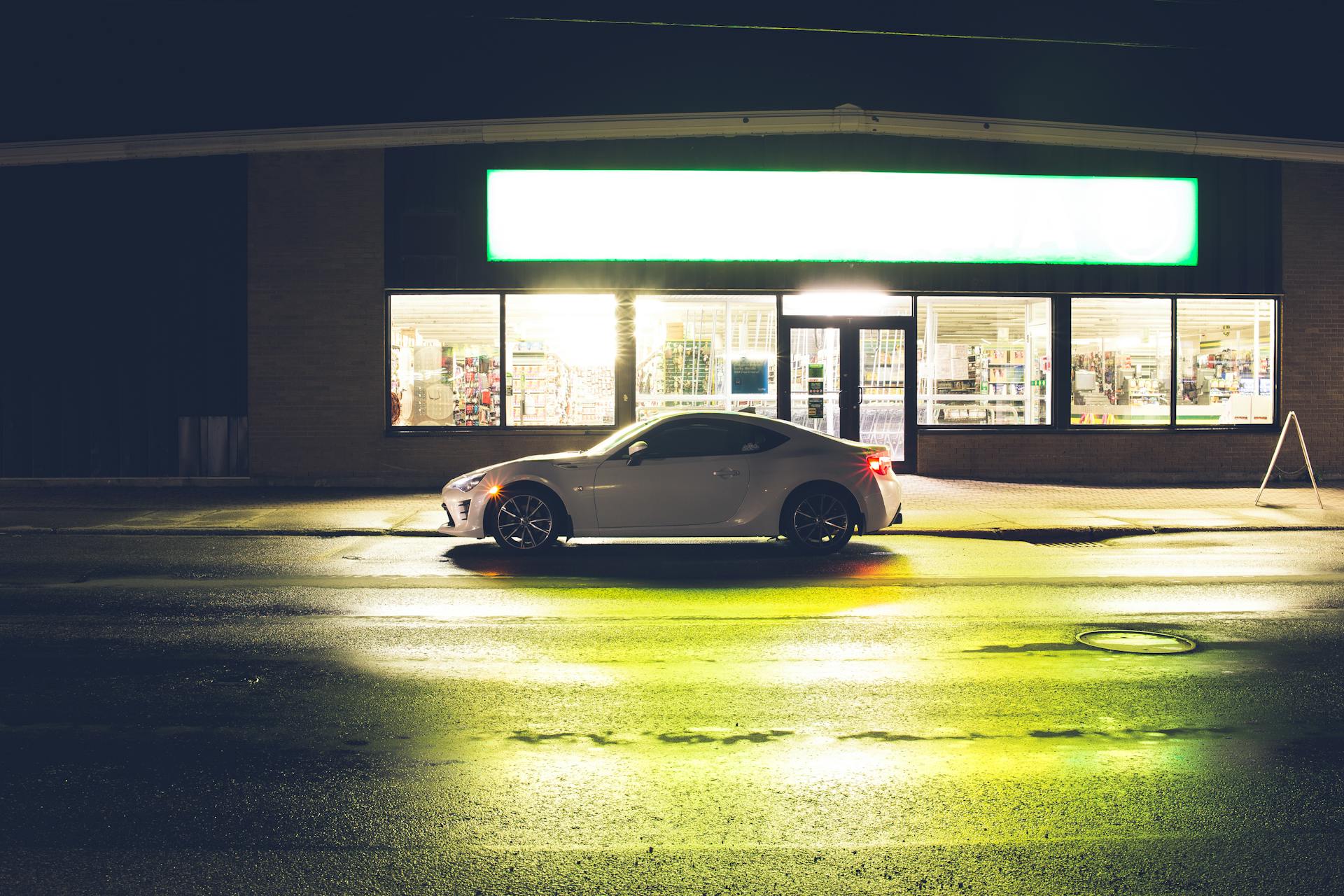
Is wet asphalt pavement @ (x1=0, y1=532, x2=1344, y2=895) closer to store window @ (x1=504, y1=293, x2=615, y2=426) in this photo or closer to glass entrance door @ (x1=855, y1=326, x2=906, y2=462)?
store window @ (x1=504, y1=293, x2=615, y2=426)

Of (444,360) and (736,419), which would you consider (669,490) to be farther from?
(444,360)

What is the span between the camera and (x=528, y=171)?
61.0 feet

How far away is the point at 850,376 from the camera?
19109 millimetres

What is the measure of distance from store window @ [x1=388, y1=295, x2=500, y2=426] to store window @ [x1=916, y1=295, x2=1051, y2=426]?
6837 mm

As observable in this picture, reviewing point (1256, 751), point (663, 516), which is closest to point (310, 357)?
point (663, 516)

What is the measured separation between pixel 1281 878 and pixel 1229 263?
693 inches

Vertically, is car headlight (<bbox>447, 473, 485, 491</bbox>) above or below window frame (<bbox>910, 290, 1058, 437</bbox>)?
below

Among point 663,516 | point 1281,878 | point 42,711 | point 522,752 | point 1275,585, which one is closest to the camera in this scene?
point 1281,878

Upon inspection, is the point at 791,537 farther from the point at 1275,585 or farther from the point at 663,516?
the point at 1275,585

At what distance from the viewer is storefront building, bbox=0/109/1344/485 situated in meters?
18.6

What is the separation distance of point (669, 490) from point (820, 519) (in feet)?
4.94

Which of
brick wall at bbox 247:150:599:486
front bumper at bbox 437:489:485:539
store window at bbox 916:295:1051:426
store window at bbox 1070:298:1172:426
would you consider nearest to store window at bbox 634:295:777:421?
brick wall at bbox 247:150:599:486

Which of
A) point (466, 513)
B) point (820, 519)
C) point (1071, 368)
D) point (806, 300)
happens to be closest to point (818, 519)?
point (820, 519)

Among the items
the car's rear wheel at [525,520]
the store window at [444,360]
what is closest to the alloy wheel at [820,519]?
the car's rear wheel at [525,520]
